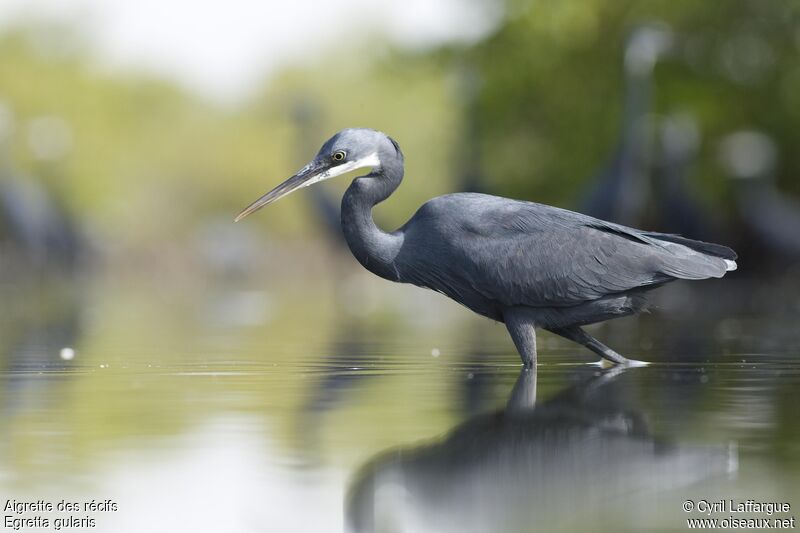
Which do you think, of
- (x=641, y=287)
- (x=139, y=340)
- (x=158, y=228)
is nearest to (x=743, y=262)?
(x=139, y=340)

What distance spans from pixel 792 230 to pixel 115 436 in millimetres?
24570

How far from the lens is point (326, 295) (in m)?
25.4

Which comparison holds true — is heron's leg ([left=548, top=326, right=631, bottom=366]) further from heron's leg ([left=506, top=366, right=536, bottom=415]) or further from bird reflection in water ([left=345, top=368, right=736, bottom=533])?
bird reflection in water ([left=345, top=368, right=736, bottom=533])

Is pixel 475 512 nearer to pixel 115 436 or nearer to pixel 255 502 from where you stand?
pixel 255 502

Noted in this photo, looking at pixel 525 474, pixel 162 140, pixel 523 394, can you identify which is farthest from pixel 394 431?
pixel 162 140

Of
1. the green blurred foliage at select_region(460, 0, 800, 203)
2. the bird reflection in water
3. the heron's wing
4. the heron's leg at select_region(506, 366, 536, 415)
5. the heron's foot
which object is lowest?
the bird reflection in water

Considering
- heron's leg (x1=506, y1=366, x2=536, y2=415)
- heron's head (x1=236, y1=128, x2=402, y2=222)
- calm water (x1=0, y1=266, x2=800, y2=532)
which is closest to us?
calm water (x1=0, y1=266, x2=800, y2=532)

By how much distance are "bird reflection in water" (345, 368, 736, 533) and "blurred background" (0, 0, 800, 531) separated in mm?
24

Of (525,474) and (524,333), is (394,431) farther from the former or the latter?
(524,333)

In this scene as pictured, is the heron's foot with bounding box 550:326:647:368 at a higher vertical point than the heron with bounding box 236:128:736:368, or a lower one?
lower

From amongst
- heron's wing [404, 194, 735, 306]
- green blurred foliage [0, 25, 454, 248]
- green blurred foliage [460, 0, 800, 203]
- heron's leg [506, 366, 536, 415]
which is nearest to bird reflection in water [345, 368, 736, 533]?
heron's leg [506, 366, 536, 415]

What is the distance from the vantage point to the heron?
9.07m

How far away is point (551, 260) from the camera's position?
912 centimetres

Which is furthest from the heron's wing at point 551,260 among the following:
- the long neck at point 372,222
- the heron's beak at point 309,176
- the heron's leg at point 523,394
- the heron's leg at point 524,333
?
the heron's beak at point 309,176
